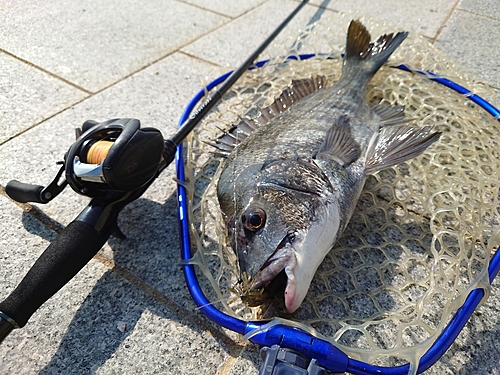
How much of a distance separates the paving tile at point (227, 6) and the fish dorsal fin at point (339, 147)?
3443mm

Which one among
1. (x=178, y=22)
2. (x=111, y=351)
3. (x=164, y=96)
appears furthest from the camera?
(x=178, y=22)

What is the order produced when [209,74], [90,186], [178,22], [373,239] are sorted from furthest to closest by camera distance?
[178,22] → [209,74] → [373,239] → [90,186]

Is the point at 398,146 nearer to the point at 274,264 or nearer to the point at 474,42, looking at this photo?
the point at 274,264

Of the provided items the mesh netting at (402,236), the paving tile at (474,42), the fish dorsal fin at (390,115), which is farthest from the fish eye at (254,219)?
the paving tile at (474,42)

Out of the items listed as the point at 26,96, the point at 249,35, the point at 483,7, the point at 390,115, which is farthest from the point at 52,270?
the point at 483,7

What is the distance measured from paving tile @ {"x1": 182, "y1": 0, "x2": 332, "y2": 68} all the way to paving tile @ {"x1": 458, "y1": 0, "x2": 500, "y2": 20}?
184 cm

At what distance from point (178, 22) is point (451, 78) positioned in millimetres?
3245

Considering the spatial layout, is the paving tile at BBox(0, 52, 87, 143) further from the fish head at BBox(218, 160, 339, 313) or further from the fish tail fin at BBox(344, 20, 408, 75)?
the fish tail fin at BBox(344, 20, 408, 75)

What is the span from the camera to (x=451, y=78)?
3094mm

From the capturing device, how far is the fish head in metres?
1.71

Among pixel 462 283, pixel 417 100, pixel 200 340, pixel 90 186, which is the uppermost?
pixel 417 100

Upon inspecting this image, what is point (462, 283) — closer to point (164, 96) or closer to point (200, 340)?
point (200, 340)

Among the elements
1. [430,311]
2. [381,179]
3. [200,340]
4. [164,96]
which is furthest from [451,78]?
[200,340]

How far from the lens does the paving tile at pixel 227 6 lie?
5.21 m
